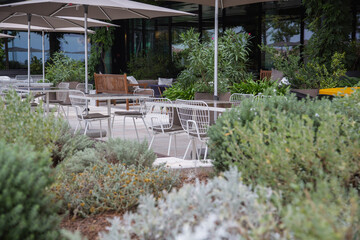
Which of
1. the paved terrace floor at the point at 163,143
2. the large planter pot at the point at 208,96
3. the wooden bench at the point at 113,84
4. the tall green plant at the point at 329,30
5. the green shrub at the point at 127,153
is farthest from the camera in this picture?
the wooden bench at the point at 113,84

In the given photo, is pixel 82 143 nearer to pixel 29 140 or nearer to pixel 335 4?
pixel 29 140

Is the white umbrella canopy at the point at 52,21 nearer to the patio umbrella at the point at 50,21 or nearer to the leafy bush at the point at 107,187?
the patio umbrella at the point at 50,21

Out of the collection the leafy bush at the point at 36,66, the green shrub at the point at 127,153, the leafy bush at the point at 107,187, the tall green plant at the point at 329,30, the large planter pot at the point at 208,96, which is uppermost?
the tall green plant at the point at 329,30

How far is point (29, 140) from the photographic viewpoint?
251 centimetres

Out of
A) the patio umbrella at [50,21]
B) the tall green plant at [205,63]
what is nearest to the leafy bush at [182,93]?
the tall green plant at [205,63]

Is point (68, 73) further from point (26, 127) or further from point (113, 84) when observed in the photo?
point (26, 127)

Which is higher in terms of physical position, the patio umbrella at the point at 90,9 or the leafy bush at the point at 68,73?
the patio umbrella at the point at 90,9

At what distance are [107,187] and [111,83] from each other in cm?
1014

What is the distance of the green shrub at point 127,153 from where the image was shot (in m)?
3.41

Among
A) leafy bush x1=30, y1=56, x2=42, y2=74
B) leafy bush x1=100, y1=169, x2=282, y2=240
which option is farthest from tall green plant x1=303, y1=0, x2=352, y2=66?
leafy bush x1=30, y1=56, x2=42, y2=74

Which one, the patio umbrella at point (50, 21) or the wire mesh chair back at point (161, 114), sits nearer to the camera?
the wire mesh chair back at point (161, 114)

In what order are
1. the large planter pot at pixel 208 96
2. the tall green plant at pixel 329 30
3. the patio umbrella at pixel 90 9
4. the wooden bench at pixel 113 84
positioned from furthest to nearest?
the wooden bench at pixel 113 84
the tall green plant at pixel 329 30
the patio umbrella at pixel 90 9
the large planter pot at pixel 208 96

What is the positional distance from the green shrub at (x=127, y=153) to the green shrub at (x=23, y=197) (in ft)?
4.74

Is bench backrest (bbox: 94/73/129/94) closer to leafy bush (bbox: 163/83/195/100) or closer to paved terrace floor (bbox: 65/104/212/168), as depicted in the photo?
paved terrace floor (bbox: 65/104/212/168)
